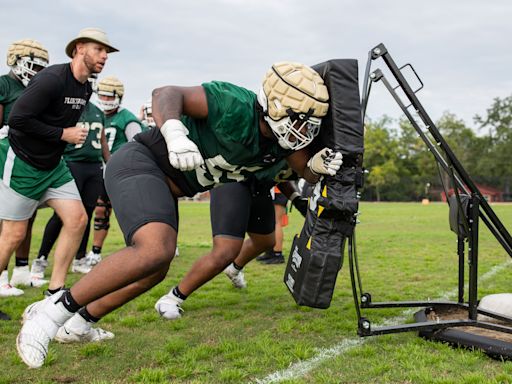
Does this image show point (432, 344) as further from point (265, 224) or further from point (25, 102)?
point (25, 102)

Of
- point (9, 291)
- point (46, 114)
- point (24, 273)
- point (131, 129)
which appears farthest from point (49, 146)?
point (131, 129)

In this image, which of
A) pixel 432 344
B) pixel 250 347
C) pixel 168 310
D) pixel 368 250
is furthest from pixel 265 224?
pixel 368 250

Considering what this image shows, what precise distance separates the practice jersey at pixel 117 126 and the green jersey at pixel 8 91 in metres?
2.64

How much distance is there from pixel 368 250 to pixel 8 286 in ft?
20.2

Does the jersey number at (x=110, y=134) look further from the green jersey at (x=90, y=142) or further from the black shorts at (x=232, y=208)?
the black shorts at (x=232, y=208)

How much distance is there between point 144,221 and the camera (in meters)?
3.21

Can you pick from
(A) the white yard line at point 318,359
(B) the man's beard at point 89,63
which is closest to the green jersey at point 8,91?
(B) the man's beard at point 89,63

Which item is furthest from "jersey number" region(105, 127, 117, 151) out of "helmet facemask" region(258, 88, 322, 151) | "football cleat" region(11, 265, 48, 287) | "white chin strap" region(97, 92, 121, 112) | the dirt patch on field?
the dirt patch on field

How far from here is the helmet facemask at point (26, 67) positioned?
17.7 ft

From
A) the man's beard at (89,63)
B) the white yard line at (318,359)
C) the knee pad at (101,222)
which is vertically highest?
the man's beard at (89,63)

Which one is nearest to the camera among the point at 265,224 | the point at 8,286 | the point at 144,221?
the point at 144,221

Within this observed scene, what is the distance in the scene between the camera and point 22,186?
5031 millimetres

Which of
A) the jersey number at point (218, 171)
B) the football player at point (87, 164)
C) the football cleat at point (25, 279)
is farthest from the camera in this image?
the football player at point (87, 164)

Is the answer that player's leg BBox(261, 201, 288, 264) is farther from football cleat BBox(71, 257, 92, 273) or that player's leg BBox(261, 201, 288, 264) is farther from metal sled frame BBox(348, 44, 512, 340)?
metal sled frame BBox(348, 44, 512, 340)
